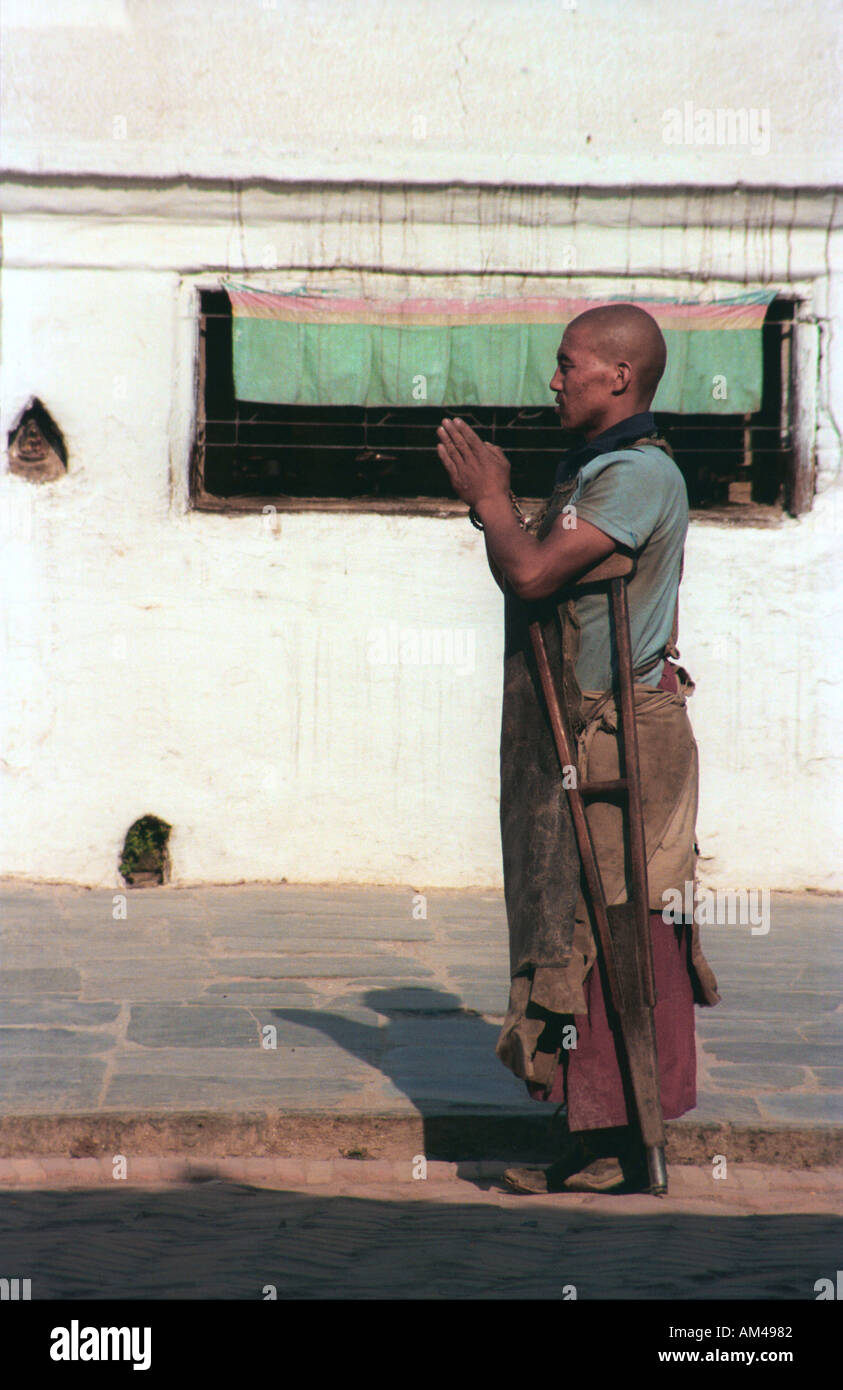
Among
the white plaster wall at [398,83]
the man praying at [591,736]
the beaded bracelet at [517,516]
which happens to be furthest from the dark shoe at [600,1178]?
the white plaster wall at [398,83]

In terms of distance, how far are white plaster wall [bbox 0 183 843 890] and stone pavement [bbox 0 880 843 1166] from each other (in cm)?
36

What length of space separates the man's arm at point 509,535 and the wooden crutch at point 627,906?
0.09 meters

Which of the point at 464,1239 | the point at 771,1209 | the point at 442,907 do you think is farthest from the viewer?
the point at 442,907

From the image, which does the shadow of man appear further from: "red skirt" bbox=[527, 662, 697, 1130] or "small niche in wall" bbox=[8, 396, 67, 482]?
"small niche in wall" bbox=[8, 396, 67, 482]

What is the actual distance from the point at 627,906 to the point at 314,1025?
76.1 inches

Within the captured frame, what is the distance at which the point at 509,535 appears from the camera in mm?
3428

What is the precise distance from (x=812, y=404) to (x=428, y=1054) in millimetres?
4449

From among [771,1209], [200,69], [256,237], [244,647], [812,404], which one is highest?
[200,69]

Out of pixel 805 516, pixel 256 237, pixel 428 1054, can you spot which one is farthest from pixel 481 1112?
pixel 256 237

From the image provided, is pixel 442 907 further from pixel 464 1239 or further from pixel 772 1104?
pixel 464 1239

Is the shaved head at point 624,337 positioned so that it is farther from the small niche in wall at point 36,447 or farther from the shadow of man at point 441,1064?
the small niche in wall at point 36,447

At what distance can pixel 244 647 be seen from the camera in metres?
7.54

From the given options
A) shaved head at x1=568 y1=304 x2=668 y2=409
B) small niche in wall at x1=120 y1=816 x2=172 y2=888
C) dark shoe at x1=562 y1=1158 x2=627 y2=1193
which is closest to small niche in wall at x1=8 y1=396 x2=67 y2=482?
small niche in wall at x1=120 y1=816 x2=172 y2=888

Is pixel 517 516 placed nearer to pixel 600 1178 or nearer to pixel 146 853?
pixel 600 1178
